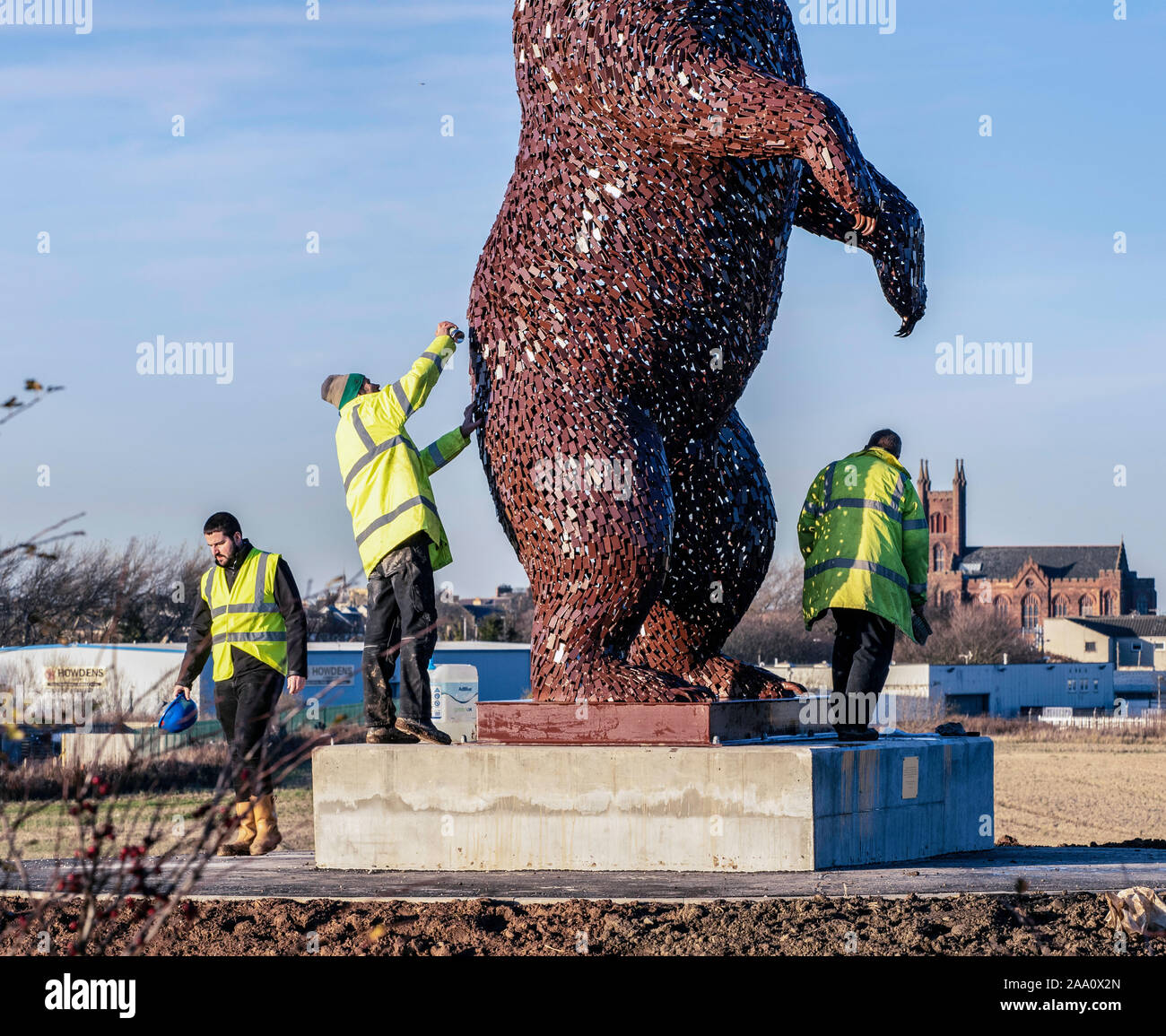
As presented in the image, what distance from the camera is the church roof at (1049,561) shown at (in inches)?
4237

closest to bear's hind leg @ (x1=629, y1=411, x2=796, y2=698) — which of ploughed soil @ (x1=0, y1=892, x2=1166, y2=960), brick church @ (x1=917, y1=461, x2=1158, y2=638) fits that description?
ploughed soil @ (x1=0, y1=892, x2=1166, y2=960)

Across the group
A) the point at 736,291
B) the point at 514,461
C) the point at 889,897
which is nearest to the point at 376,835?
the point at 514,461

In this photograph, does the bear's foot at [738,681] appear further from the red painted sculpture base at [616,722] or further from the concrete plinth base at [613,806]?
the concrete plinth base at [613,806]

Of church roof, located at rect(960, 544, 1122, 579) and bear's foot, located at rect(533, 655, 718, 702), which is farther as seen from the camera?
church roof, located at rect(960, 544, 1122, 579)

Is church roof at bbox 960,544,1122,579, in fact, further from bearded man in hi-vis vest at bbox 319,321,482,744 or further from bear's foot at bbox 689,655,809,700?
bearded man in hi-vis vest at bbox 319,321,482,744

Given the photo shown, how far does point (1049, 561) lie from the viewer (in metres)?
109

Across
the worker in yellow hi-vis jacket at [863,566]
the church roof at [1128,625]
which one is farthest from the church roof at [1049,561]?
the worker in yellow hi-vis jacket at [863,566]

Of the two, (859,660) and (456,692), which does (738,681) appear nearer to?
(859,660)

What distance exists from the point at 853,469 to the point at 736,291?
42.3 inches

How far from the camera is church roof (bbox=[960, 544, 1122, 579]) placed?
107625mm

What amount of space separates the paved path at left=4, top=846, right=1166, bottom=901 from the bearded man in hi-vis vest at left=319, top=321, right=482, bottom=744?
732 mm
